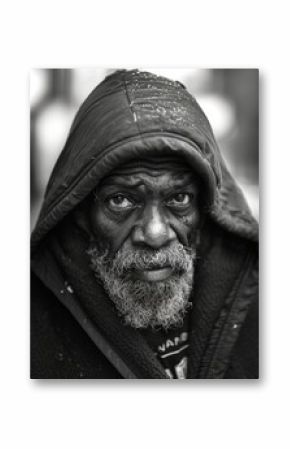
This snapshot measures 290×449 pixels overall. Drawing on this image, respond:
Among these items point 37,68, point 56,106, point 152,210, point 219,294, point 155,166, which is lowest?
point 219,294

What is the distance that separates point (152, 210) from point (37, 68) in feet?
1.86

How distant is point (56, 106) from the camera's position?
1981 mm

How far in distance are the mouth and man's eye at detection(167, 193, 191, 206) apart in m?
0.19

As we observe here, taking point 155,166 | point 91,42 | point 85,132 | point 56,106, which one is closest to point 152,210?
point 155,166

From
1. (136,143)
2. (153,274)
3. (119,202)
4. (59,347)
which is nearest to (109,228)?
(119,202)

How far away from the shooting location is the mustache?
193cm

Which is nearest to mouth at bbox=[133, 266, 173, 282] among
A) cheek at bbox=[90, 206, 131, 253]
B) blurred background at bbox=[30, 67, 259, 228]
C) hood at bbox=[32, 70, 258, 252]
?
cheek at bbox=[90, 206, 131, 253]

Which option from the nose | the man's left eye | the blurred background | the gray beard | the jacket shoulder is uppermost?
the blurred background

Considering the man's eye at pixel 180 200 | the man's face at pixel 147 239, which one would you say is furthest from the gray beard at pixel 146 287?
the man's eye at pixel 180 200

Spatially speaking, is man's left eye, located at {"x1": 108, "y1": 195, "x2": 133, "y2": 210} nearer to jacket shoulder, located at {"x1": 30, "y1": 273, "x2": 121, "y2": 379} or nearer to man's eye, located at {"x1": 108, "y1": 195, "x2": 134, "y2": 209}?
man's eye, located at {"x1": 108, "y1": 195, "x2": 134, "y2": 209}

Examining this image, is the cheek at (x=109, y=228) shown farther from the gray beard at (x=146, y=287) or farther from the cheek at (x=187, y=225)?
the cheek at (x=187, y=225)

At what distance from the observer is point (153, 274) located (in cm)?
197

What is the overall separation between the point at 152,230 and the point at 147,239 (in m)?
0.03

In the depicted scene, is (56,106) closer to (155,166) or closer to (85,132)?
(85,132)
